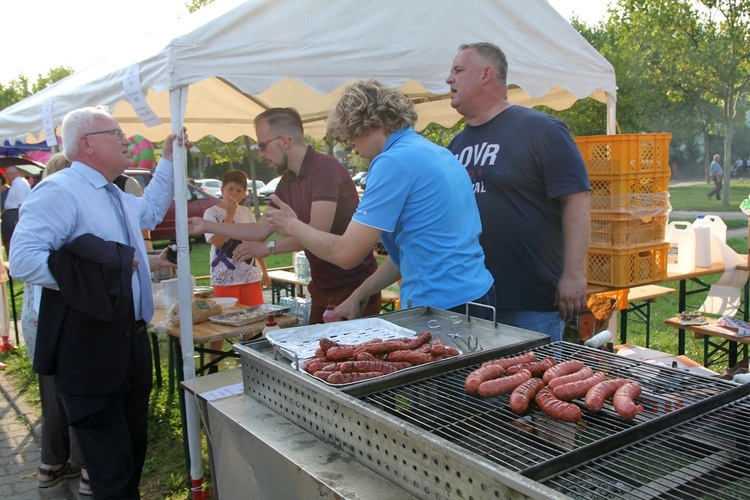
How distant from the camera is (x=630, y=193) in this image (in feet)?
14.5

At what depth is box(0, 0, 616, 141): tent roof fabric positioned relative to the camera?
3.32m

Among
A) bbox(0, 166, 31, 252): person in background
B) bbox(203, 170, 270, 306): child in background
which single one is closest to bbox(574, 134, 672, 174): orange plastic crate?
bbox(203, 170, 270, 306): child in background

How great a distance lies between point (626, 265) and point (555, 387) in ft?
10.7

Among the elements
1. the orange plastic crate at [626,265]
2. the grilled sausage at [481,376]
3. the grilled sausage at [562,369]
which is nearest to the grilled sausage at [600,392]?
the grilled sausage at [562,369]

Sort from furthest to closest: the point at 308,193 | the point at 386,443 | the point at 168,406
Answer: the point at 168,406 < the point at 308,193 < the point at 386,443

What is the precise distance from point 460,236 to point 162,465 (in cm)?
303

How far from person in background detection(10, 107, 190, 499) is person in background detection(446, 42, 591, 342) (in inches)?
73.5

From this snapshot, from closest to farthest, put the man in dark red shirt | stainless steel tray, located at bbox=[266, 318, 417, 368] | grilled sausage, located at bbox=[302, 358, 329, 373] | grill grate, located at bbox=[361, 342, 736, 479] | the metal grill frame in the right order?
the metal grill frame, grill grate, located at bbox=[361, 342, 736, 479], grilled sausage, located at bbox=[302, 358, 329, 373], stainless steel tray, located at bbox=[266, 318, 417, 368], the man in dark red shirt

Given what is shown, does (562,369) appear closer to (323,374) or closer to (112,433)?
(323,374)

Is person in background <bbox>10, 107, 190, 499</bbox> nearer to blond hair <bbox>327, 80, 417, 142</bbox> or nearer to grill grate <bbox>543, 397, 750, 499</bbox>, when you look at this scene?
blond hair <bbox>327, 80, 417, 142</bbox>

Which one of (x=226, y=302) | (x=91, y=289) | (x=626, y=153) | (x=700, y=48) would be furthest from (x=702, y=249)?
(x=700, y=48)

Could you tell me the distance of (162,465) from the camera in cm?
420

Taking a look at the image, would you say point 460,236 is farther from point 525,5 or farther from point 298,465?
point 525,5

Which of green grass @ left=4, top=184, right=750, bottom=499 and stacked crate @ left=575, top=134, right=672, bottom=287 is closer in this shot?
green grass @ left=4, top=184, right=750, bottom=499
